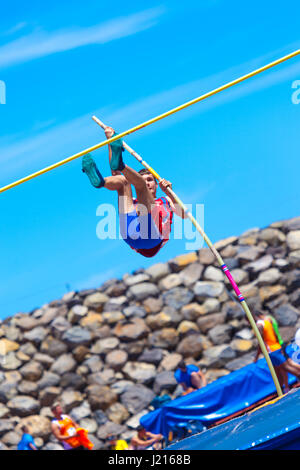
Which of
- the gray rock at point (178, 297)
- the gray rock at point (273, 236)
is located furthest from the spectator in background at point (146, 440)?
the gray rock at point (273, 236)

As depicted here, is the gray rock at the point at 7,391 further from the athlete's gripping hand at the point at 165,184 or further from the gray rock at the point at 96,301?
the athlete's gripping hand at the point at 165,184

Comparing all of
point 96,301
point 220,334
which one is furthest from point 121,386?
point 96,301

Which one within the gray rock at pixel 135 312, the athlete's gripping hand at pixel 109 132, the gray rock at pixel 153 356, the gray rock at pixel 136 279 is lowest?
the athlete's gripping hand at pixel 109 132

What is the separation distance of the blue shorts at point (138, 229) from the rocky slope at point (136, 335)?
9.87 meters

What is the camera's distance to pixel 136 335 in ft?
65.0

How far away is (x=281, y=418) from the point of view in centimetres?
762

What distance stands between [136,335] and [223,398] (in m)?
7.45

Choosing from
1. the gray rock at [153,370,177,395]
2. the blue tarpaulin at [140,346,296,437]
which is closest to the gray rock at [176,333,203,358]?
the gray rock at [153,370,177,395]

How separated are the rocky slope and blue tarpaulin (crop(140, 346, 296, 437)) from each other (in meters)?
4.77

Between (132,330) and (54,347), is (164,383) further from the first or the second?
(54,347)

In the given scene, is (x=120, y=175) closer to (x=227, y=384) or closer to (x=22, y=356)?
(x=227, y=384)

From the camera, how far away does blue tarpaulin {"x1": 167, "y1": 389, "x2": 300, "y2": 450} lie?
7125 mm

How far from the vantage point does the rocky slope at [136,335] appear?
58.6 feet
